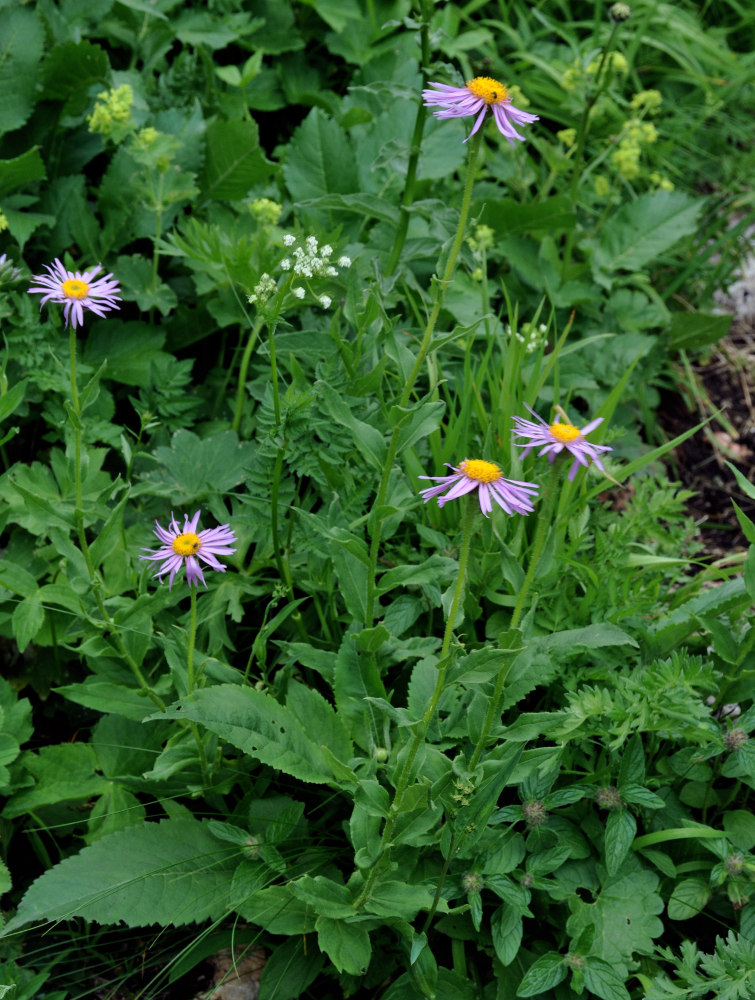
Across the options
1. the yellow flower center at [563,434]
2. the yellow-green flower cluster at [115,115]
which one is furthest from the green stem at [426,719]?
the yellow-green flower cluster at [115,115]

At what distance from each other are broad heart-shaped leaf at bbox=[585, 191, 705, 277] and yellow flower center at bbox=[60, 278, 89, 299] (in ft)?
5.97

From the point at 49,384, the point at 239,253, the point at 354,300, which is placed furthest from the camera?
the point at 239,253

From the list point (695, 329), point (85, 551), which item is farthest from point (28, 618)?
point (695, 329)

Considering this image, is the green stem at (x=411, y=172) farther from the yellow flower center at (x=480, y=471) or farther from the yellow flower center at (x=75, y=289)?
the yellow flower center at (x=480, y=471)

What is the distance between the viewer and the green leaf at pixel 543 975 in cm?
152

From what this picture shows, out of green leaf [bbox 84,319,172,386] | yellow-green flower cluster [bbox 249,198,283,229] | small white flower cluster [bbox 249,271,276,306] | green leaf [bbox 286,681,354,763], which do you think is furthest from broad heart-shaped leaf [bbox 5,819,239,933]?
yellow-green flower cluster [bbox 249,198,283,229]

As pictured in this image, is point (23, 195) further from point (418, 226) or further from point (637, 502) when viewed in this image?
point (637, 502)

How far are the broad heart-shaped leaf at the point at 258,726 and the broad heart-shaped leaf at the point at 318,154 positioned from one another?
5.43 feet

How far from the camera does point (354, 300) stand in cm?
186

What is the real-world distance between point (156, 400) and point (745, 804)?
62.5 inches

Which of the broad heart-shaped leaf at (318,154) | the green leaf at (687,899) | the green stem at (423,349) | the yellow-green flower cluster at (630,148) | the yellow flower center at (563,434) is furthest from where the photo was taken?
the yellow-green flower cluster at (630,148)

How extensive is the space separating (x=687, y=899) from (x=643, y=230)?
209cm

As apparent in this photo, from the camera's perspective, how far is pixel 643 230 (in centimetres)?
299

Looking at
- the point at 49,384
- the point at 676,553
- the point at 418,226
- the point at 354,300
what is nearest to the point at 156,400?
the point at 49,384
